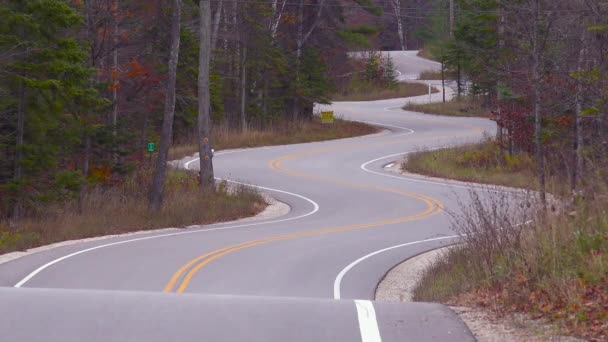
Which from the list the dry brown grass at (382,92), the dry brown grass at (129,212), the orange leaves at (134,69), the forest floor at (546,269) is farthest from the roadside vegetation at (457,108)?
the forest floor at (546,269)

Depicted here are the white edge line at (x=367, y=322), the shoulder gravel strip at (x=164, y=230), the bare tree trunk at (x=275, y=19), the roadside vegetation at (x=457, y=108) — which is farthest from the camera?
the roadside vegetation at (x=457, y=108)

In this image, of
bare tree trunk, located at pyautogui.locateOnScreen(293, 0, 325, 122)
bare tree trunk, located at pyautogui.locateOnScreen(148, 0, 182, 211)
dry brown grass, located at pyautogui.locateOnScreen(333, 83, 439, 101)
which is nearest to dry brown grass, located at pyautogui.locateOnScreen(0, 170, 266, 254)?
bare tree trunk, located at pyautogui.locateOnScreen(148, 0, 182, 211)

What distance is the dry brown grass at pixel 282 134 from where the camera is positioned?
45484 mm

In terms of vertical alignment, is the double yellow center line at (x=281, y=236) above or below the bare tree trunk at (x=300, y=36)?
below

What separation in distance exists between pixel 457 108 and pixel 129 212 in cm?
4300

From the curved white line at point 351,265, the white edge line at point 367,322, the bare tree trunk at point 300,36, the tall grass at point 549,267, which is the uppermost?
the bare tree trunk at point 300,36

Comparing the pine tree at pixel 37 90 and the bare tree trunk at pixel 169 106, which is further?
the bare tree trunk at pixel 169 106

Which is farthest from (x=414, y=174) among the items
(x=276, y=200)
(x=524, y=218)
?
(x=524, y=218)

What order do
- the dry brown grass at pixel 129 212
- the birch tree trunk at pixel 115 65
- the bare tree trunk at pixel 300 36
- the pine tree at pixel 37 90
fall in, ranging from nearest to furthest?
the dry brown grass at pixel 129 212
the pine tree at pixel 37 90
the birch tree trunk at pixel 115 65
the bare tree trunk at pixel 300 36

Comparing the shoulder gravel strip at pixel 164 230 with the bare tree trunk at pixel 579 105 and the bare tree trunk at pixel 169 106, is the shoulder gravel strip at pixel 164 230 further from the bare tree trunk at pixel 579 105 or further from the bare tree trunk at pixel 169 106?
the bare tree trunk at pixel 579 105

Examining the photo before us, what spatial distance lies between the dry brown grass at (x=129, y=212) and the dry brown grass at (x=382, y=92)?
4674 cm

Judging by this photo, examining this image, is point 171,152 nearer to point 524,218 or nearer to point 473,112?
point 473,112

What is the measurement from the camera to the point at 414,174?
37.0 metres

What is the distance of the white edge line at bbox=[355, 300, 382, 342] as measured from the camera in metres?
7.08
